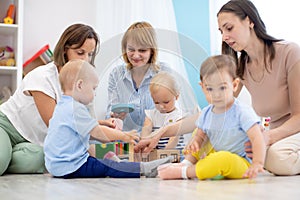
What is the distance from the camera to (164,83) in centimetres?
127

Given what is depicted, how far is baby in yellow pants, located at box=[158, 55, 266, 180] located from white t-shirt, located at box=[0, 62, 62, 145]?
545 millimetres

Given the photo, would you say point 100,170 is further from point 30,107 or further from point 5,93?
point 5,93

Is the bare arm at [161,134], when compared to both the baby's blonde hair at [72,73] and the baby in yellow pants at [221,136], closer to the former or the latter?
the baby in yellow pants at [221,136]

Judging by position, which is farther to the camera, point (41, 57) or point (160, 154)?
point (41, 57)

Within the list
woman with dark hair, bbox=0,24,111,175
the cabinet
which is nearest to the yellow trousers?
woman with dark hair, bbox=0,24,111,175

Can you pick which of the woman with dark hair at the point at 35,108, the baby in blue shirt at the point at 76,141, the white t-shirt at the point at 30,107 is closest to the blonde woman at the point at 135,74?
the baby in blue shirt at the point at 76,141

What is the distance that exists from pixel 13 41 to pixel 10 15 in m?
0.20

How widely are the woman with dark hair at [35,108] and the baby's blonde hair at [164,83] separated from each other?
0.38 m

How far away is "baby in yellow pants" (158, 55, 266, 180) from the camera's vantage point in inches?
51.8

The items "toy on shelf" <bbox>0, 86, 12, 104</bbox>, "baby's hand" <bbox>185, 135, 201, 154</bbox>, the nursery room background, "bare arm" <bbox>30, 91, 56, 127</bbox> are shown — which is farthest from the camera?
the nursery room background

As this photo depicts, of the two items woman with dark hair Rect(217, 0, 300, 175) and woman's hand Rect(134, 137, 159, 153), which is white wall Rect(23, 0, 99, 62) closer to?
woman with dark hair Rect(217, 0, 300, 175)

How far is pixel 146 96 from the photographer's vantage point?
128 cm

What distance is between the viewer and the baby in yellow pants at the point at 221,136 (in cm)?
131

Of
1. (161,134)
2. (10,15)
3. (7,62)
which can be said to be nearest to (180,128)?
(161,134)
